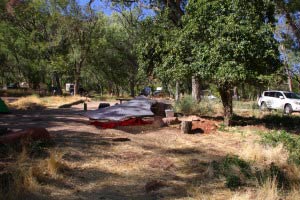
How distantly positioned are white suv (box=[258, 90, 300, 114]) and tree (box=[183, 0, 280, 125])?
11.2 metres

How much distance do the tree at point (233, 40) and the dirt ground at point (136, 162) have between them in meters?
2.35

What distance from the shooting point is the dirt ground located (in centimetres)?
586

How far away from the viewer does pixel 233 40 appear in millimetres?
12070

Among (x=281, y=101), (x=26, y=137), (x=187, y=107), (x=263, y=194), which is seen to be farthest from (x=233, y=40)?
(x=281, y=101)

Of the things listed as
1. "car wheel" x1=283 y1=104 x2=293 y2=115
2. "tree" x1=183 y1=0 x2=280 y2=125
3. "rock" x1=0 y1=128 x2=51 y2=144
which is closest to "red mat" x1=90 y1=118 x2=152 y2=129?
"tree" x1=183 y1=0 x2=280 y2=125

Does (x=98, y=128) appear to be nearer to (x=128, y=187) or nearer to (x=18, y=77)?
(x=128, y=187)

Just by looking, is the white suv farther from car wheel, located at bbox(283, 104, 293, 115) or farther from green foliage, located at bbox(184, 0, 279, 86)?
green foliage, located at bbox(184, 0, 279, 86)

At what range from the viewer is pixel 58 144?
9.01 metres

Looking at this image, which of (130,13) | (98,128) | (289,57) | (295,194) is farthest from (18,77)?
(295,194)

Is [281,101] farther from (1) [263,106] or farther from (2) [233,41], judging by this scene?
(2) [233,41]

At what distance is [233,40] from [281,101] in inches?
536

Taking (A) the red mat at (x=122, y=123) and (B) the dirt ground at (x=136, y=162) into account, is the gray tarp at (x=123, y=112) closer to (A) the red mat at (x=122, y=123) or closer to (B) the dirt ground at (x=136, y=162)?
(A) the red mat at (x=122, y=123)

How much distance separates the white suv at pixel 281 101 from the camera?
75.4 feet

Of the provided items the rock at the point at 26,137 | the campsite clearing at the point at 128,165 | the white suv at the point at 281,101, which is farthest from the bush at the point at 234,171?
the white suv at the point at 281,101
